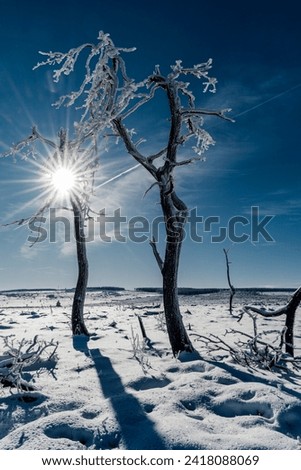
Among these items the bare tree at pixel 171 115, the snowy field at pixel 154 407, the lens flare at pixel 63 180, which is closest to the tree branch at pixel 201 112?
the bare tree at pixel 171 115

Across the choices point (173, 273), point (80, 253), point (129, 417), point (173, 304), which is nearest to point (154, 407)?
point (129, 417)

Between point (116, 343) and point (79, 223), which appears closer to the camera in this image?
point (116, 343)

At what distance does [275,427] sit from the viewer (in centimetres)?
304

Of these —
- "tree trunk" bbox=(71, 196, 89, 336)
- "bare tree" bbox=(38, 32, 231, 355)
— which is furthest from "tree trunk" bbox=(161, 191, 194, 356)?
"tree trunk" bbox=(71, 196, 89, 336)

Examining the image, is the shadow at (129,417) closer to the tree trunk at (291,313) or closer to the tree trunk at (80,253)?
the tree trunk at (291,313)

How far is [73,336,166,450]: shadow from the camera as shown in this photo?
9.03ft

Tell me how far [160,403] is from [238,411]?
87 cm

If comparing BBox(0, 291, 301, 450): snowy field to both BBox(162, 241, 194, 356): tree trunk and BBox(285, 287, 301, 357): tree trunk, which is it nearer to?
BBox(162, 241, 194, 356): tree trunk

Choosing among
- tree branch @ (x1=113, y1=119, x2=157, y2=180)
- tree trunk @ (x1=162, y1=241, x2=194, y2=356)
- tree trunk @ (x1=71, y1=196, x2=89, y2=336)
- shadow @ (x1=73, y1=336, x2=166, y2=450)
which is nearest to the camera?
shadow @ (x1=73, y1=336, x2=166, y2=450)

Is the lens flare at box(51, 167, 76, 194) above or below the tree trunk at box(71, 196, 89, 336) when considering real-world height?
above

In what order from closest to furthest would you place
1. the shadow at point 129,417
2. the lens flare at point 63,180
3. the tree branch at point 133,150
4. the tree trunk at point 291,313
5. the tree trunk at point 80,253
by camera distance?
the shadow at point 129,417 → the tree trunk at point 291,313 → the tree branch at point 133,150 → the lens flare at point 63,180 → the tree trunk at point 80,253

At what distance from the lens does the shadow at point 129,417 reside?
2752 millimetres
